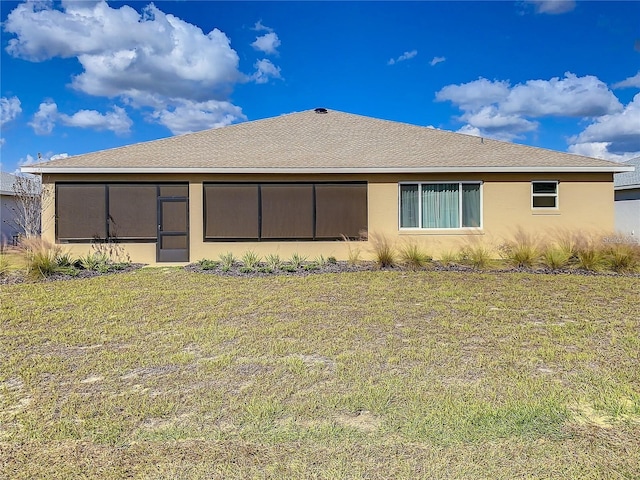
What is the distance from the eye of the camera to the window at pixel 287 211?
14023 millimetres

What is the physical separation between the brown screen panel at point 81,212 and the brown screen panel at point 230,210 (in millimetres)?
3151

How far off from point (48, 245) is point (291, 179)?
733cm

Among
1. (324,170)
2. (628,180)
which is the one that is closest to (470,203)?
(324,170)

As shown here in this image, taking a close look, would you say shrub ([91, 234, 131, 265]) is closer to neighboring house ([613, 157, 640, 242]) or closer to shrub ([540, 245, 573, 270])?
shrub ([540, 245, 573, 270])

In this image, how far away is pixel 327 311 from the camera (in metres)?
7.47

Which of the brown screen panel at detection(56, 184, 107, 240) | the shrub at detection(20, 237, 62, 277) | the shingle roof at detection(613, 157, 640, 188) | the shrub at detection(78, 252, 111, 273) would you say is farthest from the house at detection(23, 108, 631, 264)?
the shingle roof at detection(613, 157, 640, 188)

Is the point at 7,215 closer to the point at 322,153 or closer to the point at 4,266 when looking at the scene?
the point at 4,266

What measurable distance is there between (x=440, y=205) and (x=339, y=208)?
326 cm

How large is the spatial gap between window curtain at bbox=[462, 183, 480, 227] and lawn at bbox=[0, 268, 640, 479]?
6.21m

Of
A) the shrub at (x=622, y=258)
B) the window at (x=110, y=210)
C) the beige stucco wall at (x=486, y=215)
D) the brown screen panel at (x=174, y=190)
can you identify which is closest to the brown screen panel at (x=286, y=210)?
the beige stucco wall at (x=486, y=215)

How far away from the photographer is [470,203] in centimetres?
1448

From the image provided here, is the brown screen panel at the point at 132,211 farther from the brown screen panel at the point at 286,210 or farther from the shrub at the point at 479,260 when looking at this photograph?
the shrub at the point at 479,260

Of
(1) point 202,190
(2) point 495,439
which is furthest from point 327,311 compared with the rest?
(1) point 202,190

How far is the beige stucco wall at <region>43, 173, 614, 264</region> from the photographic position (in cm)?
1412
